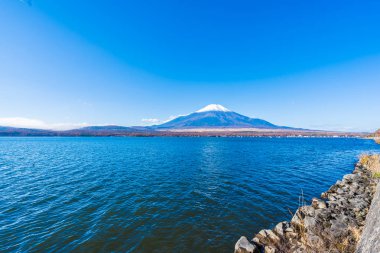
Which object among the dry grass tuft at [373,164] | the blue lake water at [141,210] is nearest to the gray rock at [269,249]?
the blue lake water at [141,210]

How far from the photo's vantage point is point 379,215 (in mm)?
5449

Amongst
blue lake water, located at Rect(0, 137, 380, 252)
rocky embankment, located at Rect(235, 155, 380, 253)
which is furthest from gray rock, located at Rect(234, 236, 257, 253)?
blue lake water, located at Rect(0, 137, 380, 252)

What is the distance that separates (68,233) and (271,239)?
37.6ft

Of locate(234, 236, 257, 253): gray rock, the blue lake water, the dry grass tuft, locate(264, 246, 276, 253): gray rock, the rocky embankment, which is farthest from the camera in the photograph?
the dry grass tuft

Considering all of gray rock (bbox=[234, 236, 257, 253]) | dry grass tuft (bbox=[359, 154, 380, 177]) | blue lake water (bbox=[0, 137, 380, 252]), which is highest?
dry grass tuft (bbox=[359, 154, 380, 177])

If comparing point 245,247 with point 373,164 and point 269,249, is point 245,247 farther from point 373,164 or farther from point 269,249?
point 373,164

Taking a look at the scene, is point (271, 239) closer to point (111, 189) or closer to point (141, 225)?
point (141, 225)

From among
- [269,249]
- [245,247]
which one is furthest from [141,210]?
[269,249]

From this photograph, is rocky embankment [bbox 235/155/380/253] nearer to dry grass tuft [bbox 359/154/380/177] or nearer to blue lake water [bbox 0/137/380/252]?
blue lake water [bbox 0/137/380/252]

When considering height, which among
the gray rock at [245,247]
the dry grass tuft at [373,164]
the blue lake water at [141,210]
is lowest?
the blue lake water at [141,210]

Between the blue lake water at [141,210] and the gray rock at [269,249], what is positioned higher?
the gray rock at [269,249]

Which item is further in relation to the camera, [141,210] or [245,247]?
[141,210]

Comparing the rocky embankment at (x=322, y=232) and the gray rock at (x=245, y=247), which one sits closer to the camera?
the rocky embankment at (x=322, y=232)

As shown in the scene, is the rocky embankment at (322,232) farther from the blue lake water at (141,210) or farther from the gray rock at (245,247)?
the blue lake water at (141,210)
